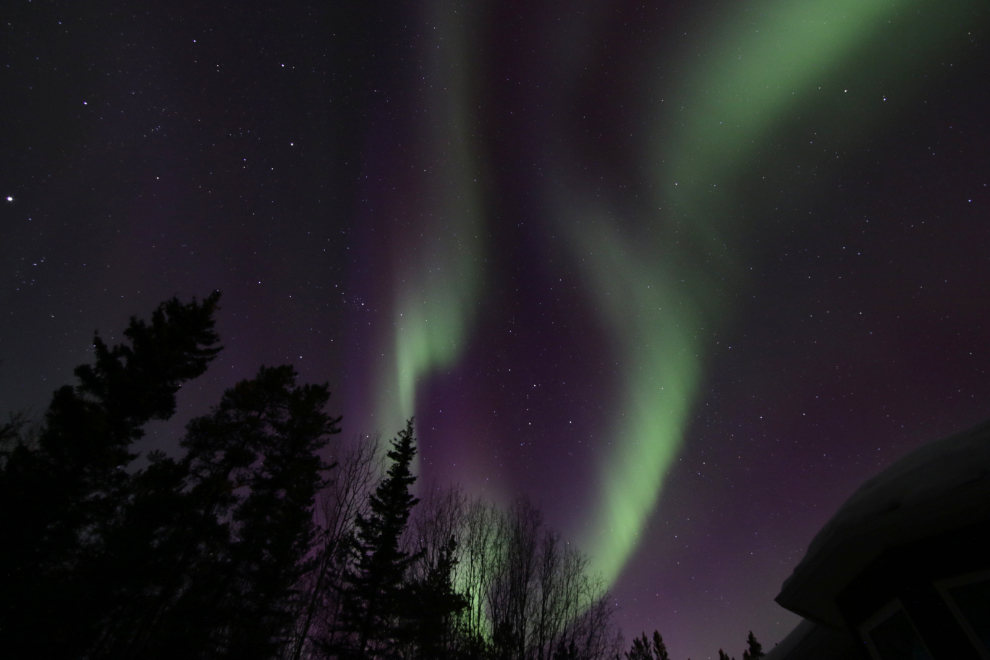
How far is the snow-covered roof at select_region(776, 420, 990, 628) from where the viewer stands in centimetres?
461

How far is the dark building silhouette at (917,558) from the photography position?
15.6 feet

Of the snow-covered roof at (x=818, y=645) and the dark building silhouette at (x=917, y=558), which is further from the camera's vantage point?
the snow-covered roof at (x=818, y=645)

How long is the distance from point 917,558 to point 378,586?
18110mm

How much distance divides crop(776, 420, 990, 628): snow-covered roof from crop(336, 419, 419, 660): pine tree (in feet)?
52.7

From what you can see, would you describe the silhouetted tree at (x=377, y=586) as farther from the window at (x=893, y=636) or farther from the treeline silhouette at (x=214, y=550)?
the window at (x=893, y=636)

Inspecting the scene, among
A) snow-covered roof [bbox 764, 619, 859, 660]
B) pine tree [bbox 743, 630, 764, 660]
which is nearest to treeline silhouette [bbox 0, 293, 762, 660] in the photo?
snow-covered roof [bbox 764, 619, 859, 660]

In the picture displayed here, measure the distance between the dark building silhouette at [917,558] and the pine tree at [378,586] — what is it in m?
16.2

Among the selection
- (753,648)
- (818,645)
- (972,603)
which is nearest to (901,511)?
(972,603)

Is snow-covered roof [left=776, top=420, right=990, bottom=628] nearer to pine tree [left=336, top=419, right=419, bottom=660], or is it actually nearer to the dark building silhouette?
the dark building silhouette

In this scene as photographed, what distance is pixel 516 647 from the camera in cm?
1830

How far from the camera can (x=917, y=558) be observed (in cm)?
539

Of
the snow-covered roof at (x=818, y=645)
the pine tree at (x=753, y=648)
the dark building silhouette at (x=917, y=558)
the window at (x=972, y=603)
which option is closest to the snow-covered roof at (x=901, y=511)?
the dark building silhouette at (x=917, y=558)

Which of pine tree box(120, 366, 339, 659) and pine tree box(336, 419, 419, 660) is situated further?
pine tree box(336, 419, 419, 660)

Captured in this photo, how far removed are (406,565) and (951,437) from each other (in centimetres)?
1889
